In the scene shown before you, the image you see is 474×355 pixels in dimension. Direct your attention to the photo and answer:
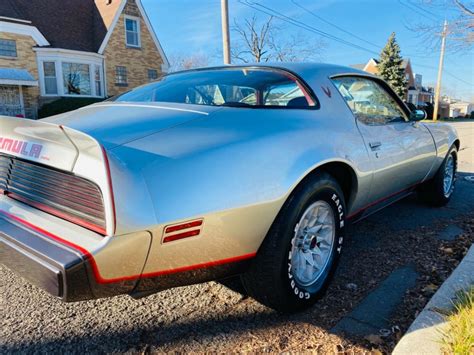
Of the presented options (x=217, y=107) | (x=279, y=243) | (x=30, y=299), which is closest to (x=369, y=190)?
(x=279, y=243)

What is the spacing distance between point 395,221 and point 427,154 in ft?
2.56

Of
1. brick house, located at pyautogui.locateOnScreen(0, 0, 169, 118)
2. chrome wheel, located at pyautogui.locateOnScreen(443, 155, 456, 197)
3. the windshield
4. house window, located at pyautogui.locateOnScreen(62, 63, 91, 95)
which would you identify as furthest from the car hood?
house window, located at pyautogui.locateOnScreen(62, 63, 91, 95)

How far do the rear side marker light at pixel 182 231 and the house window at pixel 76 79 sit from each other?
20252mm

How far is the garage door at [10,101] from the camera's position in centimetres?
1728

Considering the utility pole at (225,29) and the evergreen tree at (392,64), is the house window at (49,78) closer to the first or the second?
the utility pole at (225,29)

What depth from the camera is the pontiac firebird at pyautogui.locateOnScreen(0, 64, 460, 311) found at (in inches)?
59.2

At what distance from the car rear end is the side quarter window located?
1.94 m

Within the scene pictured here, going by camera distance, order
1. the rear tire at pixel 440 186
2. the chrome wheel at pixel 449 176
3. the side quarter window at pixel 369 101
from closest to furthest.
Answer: the side quarter window at pixel 369 101, the rear tire at pixel 440 186, the chrome wheel at pixel 449 176

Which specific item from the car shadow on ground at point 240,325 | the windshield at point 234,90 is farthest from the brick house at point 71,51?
the car shadow on ground at point 240,325

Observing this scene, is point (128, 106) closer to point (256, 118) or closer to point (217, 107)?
point (217, 107)

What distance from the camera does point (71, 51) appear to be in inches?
754

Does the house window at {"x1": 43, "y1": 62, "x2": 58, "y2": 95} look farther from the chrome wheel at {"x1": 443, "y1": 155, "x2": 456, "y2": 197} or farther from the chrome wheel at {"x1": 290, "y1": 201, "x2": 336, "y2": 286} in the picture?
the chrome wheel at {"x1": 290, "y1": 201, "x2": 336, "y2": 286}

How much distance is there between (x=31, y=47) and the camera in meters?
18.1

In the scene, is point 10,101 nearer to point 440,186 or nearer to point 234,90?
point 234,90
